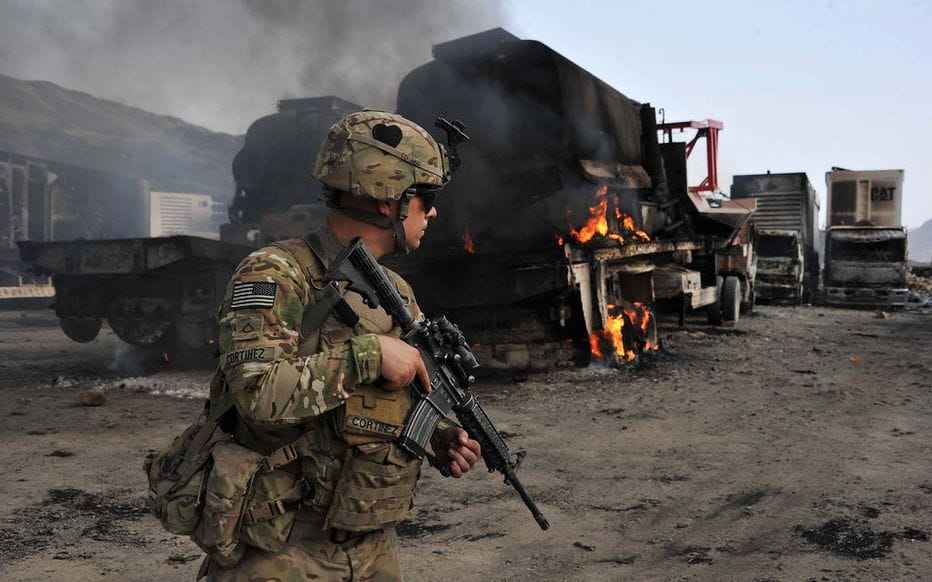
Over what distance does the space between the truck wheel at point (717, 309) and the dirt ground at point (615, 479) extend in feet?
13.9

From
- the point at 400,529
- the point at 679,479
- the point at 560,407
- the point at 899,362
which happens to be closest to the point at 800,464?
the point at 679,479

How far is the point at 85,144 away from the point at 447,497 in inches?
1874

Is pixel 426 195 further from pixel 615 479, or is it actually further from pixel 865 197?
pixel 865 197

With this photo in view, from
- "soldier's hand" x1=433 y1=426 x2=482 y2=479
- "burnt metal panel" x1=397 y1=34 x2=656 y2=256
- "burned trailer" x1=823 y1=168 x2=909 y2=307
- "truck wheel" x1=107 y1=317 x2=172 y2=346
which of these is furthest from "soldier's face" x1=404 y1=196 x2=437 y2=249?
"burned trailer" x1=823 y1=168 x2=909 y2=307

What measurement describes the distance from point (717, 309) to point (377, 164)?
1249cm

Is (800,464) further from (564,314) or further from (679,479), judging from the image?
(564,314)

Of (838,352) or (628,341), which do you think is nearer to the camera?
(628,341)

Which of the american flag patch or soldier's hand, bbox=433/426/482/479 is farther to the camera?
soldier's hand, bbox=433/426/482/479

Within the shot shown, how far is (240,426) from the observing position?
184cm

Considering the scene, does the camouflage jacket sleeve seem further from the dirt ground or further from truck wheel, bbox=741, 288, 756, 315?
truck wheel, bbox=741, 288, 756, 315

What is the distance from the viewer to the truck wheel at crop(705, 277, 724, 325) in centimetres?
1334

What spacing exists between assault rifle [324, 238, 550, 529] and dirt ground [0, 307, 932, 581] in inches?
68.8

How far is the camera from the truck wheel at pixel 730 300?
527 inches

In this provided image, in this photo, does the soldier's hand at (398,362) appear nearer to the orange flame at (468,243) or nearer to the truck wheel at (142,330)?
the orange flame at (468,243)
